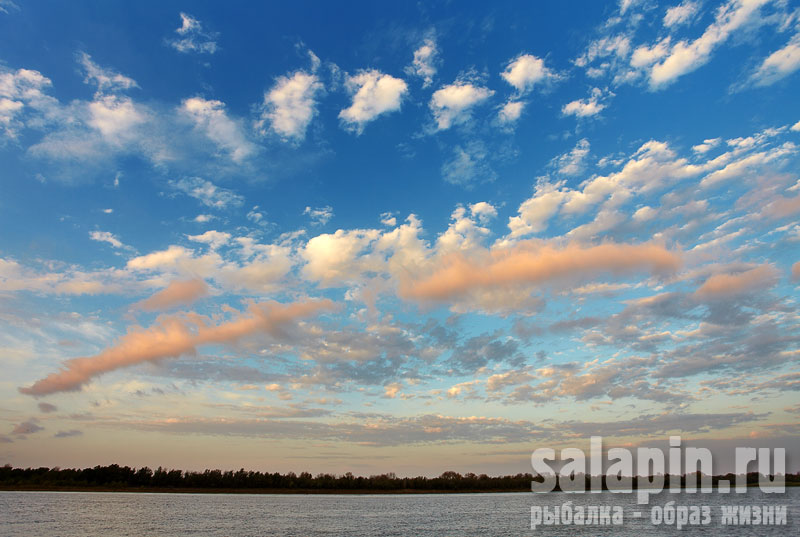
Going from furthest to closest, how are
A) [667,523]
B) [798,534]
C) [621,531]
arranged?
[667,523], [621,531], [798,534]

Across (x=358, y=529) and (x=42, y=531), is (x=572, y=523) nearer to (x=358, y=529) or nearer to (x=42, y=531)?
(x=358, y=529)

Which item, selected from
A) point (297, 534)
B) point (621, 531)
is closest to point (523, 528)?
point (621, 531)

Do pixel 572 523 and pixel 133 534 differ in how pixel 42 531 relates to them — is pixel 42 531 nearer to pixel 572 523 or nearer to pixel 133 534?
pixel 133 534

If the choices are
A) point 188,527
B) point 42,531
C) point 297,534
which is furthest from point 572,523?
point 42,531

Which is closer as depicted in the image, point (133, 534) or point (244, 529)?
point (133, 534)

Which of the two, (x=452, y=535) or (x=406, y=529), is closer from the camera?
(x=452, y=535)

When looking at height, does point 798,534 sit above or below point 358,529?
above

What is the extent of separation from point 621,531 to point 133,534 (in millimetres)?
98334

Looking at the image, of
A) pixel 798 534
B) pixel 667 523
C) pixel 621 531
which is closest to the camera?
pixel 798 534

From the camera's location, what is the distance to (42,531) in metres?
87.8

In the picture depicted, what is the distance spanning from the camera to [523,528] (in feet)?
335

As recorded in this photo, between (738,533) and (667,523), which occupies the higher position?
(738,533)

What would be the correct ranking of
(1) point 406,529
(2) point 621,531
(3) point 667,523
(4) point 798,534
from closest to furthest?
(4) point 798,534 < (2) point 621,531 < (1) point 406,529 < (3) point 667,523

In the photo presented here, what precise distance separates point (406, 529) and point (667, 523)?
66063 mm
